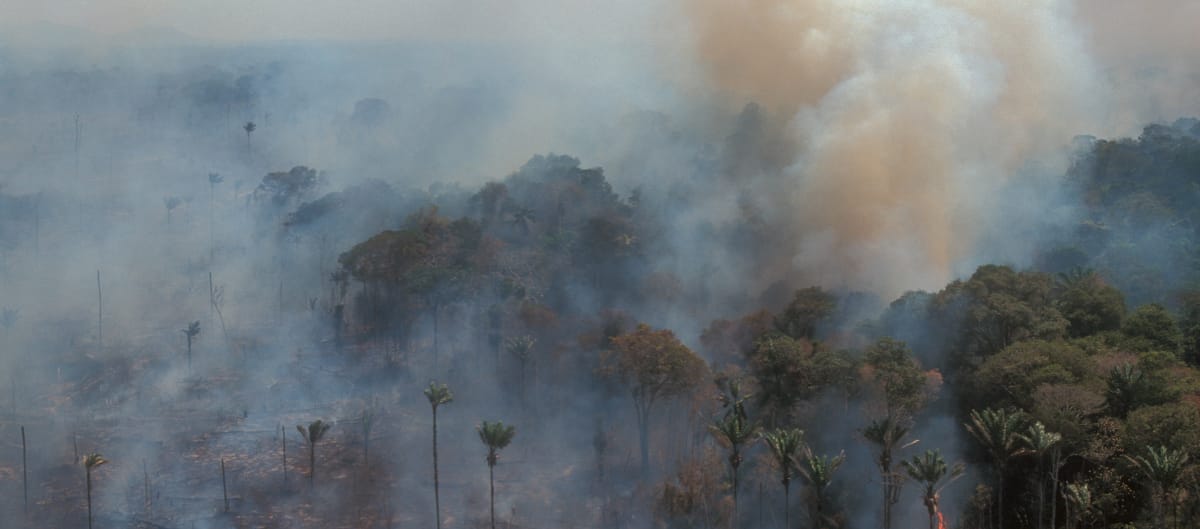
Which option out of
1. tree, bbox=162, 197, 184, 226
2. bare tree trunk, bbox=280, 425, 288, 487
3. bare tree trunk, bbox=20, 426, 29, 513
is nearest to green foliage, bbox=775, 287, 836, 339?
bare tree trunk, bbox=280, 425, 288, 487

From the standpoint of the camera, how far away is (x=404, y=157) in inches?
4385

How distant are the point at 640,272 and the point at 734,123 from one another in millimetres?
31303

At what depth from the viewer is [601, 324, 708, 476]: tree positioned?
4516 cm

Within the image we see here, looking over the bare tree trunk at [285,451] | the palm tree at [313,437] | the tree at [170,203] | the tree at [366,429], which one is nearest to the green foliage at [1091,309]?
the tree at [366,429]

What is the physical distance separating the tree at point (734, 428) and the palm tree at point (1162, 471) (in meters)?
11.6

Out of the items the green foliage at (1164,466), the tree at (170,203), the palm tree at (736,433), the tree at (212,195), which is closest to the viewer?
the green foliage at (1164,466)

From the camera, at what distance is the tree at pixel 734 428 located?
35.0 meters

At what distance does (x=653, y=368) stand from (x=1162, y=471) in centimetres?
2087

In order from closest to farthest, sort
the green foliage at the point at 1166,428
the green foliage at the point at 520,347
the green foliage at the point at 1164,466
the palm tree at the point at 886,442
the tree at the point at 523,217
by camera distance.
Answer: the green foliage at the point at 1164,466, the green foliage at the point at 1166,428, the palm tree at the point at 886,442, the green foliage at the point at 520,347, the tree at the point at 523,217

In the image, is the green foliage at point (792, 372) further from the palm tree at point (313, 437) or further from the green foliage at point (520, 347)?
the palm tree at point (313, 437)

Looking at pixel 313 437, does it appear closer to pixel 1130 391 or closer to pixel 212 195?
pixel 1130 391

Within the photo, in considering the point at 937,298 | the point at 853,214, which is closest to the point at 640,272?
the point at 853,214

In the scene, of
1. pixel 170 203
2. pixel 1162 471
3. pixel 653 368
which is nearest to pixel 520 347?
pixel 653 368

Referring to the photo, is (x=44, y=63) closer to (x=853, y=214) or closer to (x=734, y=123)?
(x=734, y=123)
